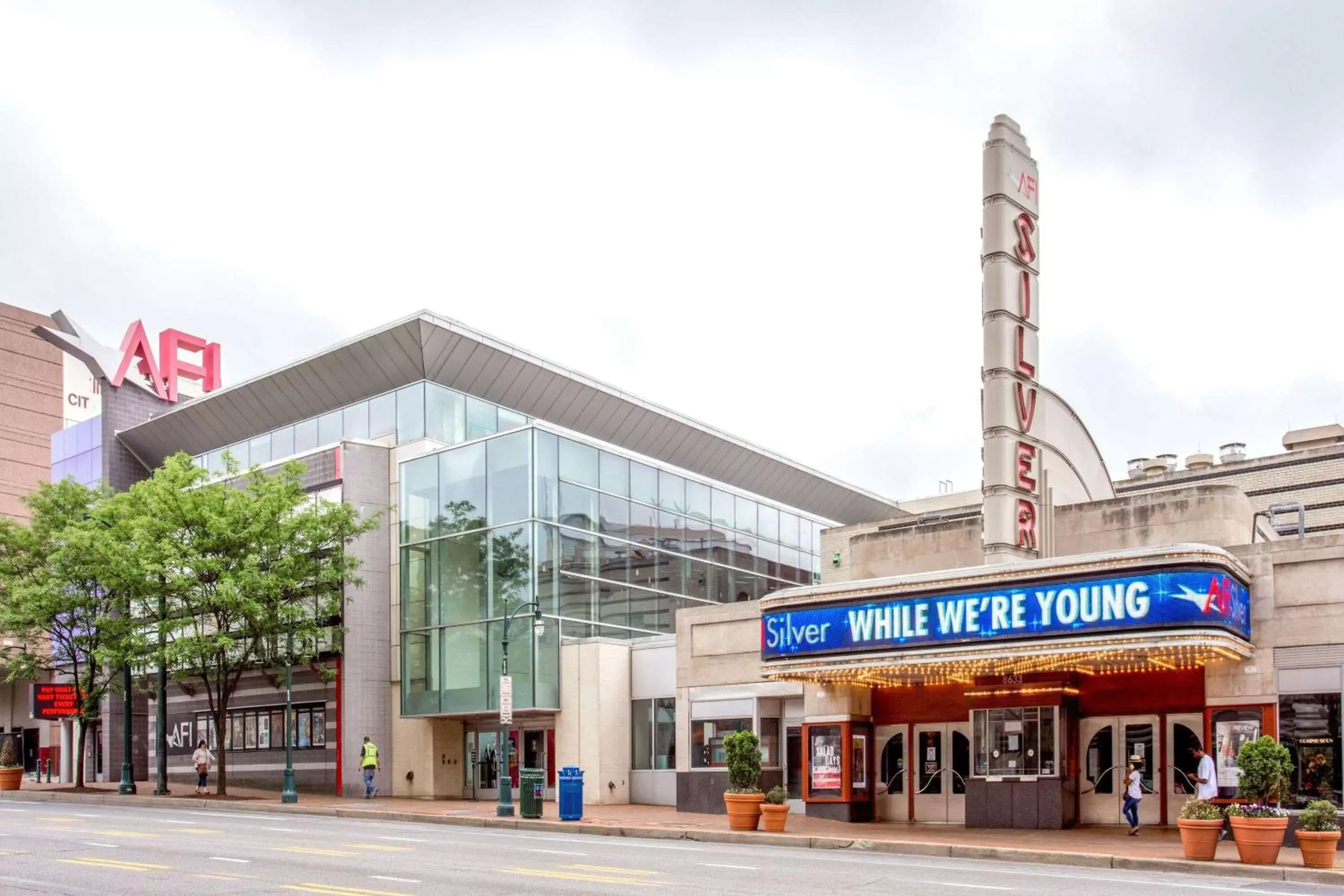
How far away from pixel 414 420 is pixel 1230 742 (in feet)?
90.9

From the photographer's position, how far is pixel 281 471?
146 feet

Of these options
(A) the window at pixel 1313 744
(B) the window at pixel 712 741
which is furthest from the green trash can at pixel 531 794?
(A) the window at pixel 1313 744

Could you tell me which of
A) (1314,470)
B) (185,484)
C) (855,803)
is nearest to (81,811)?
(185,484)

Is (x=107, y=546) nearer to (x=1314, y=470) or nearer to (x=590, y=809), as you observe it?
(x=590, y=809)

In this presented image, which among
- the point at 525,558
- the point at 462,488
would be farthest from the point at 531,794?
the point at 462,488

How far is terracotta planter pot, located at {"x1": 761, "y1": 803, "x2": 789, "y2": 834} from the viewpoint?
27.8 m

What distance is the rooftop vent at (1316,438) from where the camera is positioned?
72.2 meters

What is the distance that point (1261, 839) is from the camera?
69.2 ft

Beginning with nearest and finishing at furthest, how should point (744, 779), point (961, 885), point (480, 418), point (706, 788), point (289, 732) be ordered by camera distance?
point (961, 885)
point (744, 779)
point (706, 788)
point (289, 732)
point (480, 418)

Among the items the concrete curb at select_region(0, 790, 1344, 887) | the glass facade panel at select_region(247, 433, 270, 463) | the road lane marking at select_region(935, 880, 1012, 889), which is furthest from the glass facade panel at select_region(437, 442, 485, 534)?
the road lane marking at select_region(935, 880, 1012, 889)

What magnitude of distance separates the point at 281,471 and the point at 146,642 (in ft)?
22.8

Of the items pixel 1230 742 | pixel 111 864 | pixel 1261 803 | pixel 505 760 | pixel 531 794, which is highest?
pixel 1230 742

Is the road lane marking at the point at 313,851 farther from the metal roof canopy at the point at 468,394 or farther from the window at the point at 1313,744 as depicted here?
the metal roof canopy at the point at 468,394

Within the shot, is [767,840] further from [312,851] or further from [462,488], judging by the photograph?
[462,488]
